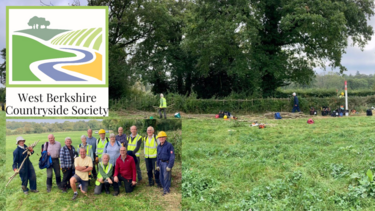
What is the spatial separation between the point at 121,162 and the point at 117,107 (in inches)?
685

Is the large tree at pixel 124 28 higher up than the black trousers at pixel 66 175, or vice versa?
the large tree at pixel 124 28

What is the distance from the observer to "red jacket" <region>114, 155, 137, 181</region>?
434cm

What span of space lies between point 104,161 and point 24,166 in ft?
3.44

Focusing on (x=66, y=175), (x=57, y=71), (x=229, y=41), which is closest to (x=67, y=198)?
(x=66, y=175)

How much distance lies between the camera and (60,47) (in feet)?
15.7

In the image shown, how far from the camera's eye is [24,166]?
12.6 ft

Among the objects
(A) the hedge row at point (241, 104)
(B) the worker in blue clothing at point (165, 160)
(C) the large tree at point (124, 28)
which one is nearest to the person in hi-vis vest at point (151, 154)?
(B) the worker in blue clothing at point (165, 160)

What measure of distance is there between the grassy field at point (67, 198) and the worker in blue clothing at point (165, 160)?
169mm

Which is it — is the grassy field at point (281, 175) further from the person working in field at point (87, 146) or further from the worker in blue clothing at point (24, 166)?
the worker in blue clothing at point (24, 166)

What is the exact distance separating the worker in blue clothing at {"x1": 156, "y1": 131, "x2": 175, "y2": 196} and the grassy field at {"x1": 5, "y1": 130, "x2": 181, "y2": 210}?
0.17 m

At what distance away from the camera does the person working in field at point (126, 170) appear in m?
4.34

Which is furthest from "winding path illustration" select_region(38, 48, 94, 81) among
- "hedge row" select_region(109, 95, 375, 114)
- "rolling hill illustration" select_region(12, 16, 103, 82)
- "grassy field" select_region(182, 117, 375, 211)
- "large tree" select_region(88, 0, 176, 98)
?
"large tree" select_region(88, 0, 176, 98)

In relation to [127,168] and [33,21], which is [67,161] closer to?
[127,168]

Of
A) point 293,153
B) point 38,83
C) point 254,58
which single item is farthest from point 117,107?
point 38,83
